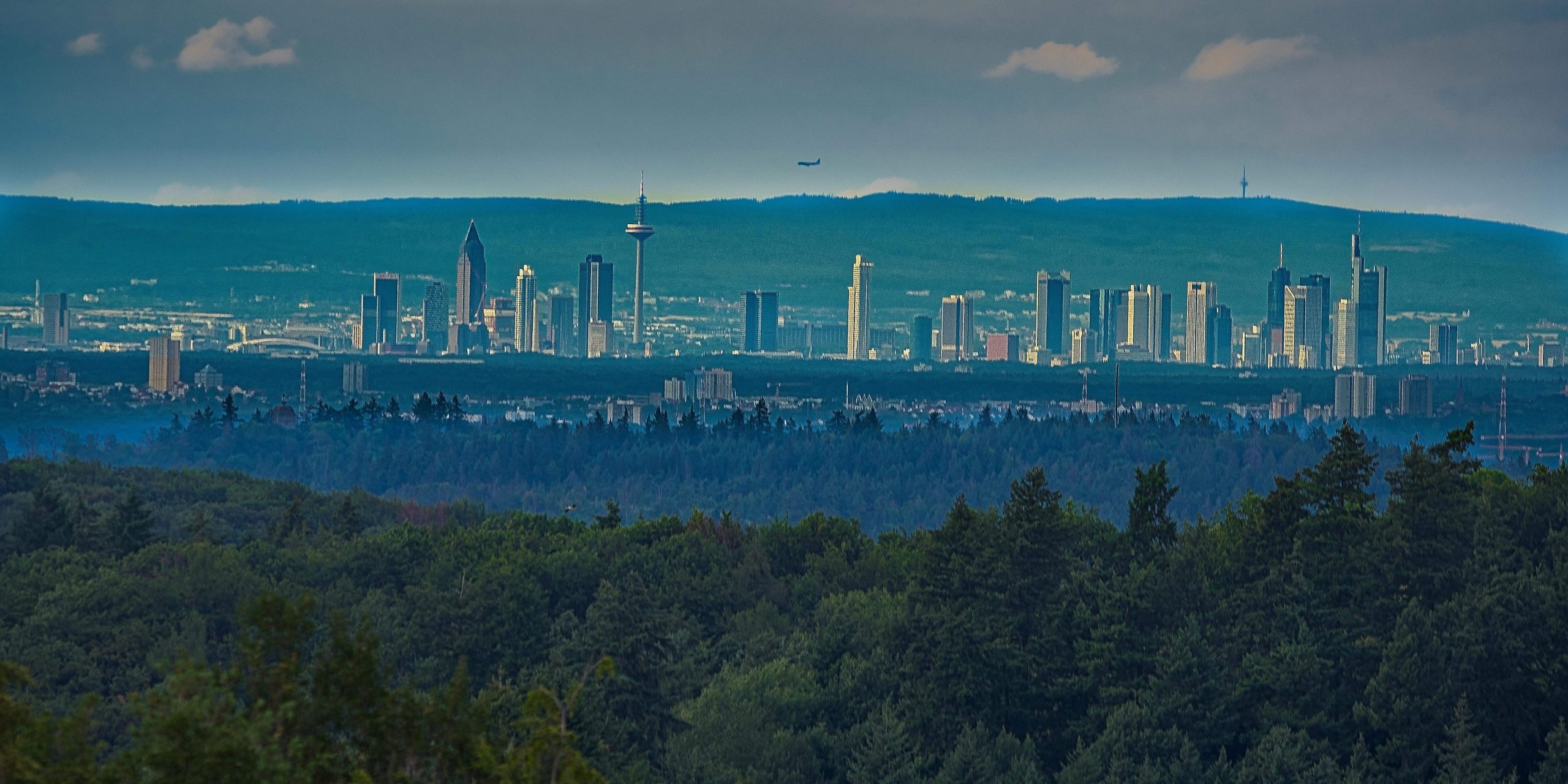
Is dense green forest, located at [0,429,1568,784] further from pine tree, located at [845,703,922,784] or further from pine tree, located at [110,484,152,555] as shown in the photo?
pine tree, located at [110,484,152,555]

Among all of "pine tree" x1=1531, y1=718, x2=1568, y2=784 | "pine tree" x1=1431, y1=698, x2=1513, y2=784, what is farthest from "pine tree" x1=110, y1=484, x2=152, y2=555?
"pine tree" x1=1531, y1=718, x2=1568, y2=784

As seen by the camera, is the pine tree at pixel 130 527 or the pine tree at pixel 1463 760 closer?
the pine tree at pixel 1463 760

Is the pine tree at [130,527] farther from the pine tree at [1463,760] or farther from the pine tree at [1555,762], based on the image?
the pine tree at [1555,762]

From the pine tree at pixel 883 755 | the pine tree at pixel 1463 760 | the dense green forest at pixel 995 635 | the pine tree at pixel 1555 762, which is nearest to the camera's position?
the pine tree at pixel 1555 762

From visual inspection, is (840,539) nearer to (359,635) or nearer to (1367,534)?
(1367,534)

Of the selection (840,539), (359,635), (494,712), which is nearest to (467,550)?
(840,539)

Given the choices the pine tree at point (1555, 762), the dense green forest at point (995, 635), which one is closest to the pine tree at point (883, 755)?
the dense green forest at point (995, 635)
